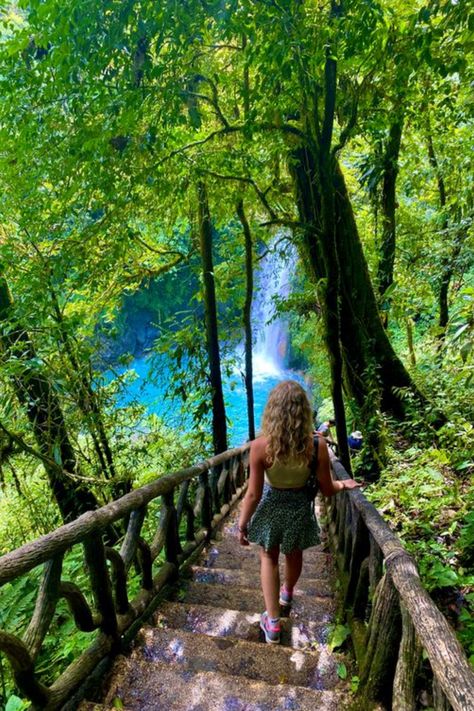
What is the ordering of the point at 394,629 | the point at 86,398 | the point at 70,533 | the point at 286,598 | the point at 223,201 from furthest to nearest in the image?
the point at 223,201 → the point at 86,398 → the point at 286,598 → the point at 70,533 → the point at 394,629

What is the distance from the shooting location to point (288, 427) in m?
2.35

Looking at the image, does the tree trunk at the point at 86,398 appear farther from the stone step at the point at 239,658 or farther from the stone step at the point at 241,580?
the stone step at the point at 239,658

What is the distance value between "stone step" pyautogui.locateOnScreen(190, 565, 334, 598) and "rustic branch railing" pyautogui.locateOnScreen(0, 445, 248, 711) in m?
0.23

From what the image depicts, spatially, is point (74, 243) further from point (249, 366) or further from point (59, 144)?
point (249, 366)

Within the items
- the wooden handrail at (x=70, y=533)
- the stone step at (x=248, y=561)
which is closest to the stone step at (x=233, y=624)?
the wooden handrail at (x=70, y=533)

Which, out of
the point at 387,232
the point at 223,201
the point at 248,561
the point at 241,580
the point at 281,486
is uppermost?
the point at 223,201

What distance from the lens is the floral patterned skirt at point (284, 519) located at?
2.59 metres

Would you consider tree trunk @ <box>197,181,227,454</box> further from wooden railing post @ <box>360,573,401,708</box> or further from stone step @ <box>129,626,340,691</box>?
wooden railing post @ <box>360,573,401,708</box>

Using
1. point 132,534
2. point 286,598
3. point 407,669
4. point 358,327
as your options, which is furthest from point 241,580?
point 358,327

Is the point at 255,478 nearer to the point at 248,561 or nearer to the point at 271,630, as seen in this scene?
the point at 271,630

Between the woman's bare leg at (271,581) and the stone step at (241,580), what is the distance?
872 mm

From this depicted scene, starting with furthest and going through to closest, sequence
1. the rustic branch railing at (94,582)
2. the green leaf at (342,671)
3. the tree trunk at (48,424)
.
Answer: the tree trunk at (48,424), the green leaf at (342,671), the rustic branch railing at (94,582)

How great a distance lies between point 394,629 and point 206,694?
1003 mm

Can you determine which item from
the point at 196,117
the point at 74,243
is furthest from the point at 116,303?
the point at 196,117
